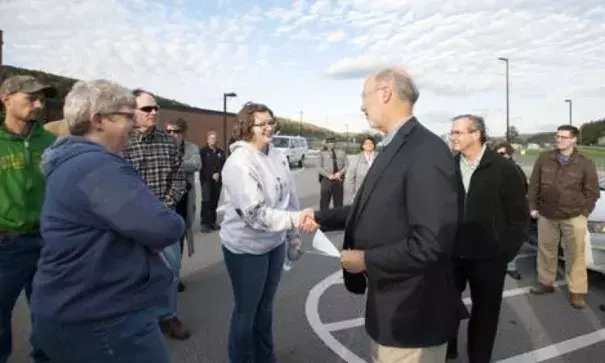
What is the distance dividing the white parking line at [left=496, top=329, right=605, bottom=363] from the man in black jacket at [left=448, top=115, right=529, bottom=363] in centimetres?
53

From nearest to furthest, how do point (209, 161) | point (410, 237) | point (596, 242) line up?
point (410, 237), point (596, 242), point (209, 161)

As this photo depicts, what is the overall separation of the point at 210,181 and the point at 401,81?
7954mm

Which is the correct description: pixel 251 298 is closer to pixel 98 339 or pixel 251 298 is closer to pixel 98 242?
pixel 98 339

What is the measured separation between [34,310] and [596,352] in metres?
4.16

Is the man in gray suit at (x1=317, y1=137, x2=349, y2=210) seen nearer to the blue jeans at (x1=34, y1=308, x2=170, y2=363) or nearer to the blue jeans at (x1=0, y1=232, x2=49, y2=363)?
the blue jeans at (x1=0, y1=232, x2=49, y2=363)

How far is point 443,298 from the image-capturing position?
2109 millimetres

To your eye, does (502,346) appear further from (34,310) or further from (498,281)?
(34,310)

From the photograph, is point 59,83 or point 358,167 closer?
point 358,167

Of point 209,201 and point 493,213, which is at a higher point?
point 493,213

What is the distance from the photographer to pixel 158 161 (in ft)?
12.9

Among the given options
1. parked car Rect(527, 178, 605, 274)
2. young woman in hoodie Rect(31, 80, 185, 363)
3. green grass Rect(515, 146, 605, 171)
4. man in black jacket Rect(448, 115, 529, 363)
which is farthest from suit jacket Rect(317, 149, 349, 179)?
green grass Rect(515, 146, 605, 171)

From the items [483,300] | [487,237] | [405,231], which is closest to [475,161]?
[487,237]

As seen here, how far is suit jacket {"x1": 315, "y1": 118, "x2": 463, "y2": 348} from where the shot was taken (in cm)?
192

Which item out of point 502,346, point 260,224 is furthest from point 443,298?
point 502,346
